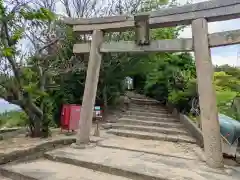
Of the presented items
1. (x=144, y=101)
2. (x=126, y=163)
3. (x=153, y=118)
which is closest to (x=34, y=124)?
(x=126, y=163)

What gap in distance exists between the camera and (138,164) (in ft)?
13.4

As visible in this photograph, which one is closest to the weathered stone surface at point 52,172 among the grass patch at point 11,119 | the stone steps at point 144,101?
the grass patch at point 11,119

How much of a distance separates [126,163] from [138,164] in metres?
0.22

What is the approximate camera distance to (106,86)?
932 centimetres

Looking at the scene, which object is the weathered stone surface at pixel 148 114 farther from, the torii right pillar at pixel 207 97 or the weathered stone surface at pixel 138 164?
the torii right pillar at pixel 207 97

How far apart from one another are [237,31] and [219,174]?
2522mm

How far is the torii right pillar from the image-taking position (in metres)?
4.03

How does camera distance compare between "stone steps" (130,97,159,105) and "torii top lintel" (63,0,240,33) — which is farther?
"stone steps" (130,97,159,105)

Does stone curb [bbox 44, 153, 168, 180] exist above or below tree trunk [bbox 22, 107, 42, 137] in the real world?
below

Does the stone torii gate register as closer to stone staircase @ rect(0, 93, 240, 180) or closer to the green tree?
stone staircase @ rect(0, 93, 240, 180)

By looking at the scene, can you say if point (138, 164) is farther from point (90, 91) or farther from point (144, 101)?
point (144, 101)

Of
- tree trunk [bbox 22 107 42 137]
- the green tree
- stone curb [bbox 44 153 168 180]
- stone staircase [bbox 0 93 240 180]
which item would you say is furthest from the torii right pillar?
tree trunk [bbox 22 107 42 137]

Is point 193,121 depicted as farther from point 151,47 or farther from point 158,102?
point 158,102

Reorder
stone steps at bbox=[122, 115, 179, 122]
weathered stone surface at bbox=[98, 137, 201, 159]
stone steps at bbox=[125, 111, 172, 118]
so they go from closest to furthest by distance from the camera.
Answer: weathered stone surface at bbox=[98, 137, 201, 159] < stone steps at bbox=[122, 115, 179, 122] < stone steps at bbox=[125, 111, 172, 118]
